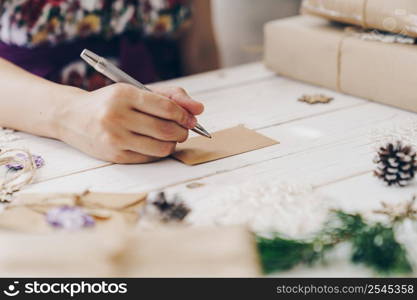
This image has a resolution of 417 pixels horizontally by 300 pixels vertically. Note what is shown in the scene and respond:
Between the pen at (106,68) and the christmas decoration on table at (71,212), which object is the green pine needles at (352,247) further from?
the pen at (106,68)

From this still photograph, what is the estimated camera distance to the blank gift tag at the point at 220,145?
2.78ft

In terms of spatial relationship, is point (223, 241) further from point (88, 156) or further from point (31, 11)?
point (31, 11)

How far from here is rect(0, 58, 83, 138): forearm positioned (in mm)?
917

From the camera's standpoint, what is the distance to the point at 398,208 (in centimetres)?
67

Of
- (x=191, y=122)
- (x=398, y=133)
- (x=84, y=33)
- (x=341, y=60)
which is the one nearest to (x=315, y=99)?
(x=341, y=60)

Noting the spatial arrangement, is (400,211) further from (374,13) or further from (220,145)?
(374,13)

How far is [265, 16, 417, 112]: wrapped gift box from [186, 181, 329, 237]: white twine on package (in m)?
0.34

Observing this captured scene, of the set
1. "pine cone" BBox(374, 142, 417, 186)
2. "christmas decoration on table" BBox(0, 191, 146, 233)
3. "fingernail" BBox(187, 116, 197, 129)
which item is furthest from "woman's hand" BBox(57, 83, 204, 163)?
"pine cone" BBox(374, 142, 417, 186)

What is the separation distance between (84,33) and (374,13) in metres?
0.62

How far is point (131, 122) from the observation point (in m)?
0.81

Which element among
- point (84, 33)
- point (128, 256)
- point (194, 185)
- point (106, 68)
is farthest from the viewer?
point (84, 33)

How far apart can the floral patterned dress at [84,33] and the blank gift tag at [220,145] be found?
52 centimetres

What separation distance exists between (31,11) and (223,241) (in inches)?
34.1

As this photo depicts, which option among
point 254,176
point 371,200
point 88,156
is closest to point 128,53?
point 88,156
